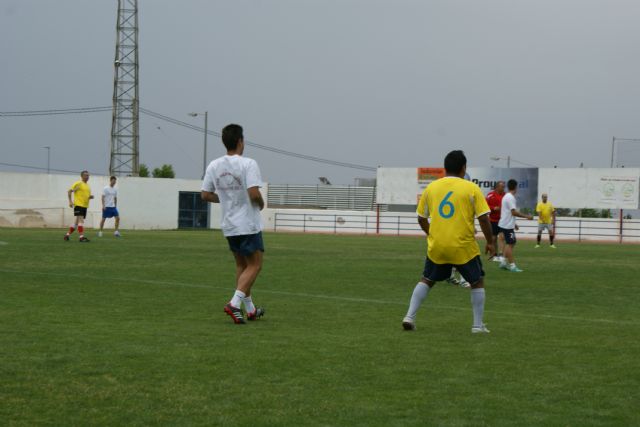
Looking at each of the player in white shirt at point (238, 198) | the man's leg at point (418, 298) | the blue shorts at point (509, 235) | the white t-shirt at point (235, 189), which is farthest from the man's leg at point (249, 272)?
the blue shorts at point (509, 235)

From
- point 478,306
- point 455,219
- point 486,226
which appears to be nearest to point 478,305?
point 478,306

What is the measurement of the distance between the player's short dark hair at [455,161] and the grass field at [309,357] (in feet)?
5.27

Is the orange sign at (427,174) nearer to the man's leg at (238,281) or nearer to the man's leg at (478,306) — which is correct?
the man's leg at (238,281)

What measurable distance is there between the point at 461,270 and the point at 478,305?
0.40m

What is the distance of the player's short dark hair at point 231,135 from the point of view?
10.2m

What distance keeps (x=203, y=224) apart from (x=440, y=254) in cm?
5121

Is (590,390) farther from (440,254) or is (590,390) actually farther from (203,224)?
(203,224)

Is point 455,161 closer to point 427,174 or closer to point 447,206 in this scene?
point 447,206

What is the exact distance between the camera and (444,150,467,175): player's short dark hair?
9.52 m

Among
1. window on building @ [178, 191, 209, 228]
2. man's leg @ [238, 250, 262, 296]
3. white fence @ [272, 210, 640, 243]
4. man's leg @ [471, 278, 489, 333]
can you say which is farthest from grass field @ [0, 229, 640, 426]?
window on building @ [178, 191, 209, 228]

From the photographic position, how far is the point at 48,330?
905cm

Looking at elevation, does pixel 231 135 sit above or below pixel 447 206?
above

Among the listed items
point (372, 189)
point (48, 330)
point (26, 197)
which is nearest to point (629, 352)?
point (48, 330)

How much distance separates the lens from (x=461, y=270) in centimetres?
952
